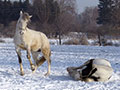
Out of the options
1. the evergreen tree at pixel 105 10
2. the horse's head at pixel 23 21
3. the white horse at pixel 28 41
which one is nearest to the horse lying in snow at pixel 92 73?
the white horse at pixel 28 41

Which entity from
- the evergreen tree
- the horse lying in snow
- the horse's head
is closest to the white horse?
the horse's head

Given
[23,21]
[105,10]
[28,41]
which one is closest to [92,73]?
[28,41]

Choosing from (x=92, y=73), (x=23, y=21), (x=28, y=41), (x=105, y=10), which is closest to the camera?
(x=92, y=73)

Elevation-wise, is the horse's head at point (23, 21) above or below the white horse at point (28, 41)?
above

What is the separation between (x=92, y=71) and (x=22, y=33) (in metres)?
2.38

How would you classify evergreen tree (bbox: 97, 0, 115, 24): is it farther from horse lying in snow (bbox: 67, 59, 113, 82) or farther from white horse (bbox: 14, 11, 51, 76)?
horse lying in snow (bbox: 67, 59, 113, 82)

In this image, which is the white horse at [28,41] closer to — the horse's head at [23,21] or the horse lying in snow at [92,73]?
the horse's head at [23,21]

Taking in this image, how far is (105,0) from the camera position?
56438 mm

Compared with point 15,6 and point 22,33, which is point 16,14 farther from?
point 22,33

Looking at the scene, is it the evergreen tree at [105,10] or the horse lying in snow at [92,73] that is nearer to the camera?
the horse lying in snow at [92,73]

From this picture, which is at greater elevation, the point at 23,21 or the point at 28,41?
the point at 23,21

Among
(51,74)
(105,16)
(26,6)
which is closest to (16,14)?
(26,6)

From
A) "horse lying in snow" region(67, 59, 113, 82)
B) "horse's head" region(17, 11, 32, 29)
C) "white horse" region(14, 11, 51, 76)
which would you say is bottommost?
"horse lying in snow" region(67, 59, 113, 82)

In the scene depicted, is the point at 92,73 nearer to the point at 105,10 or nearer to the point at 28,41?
the point at 28,41
